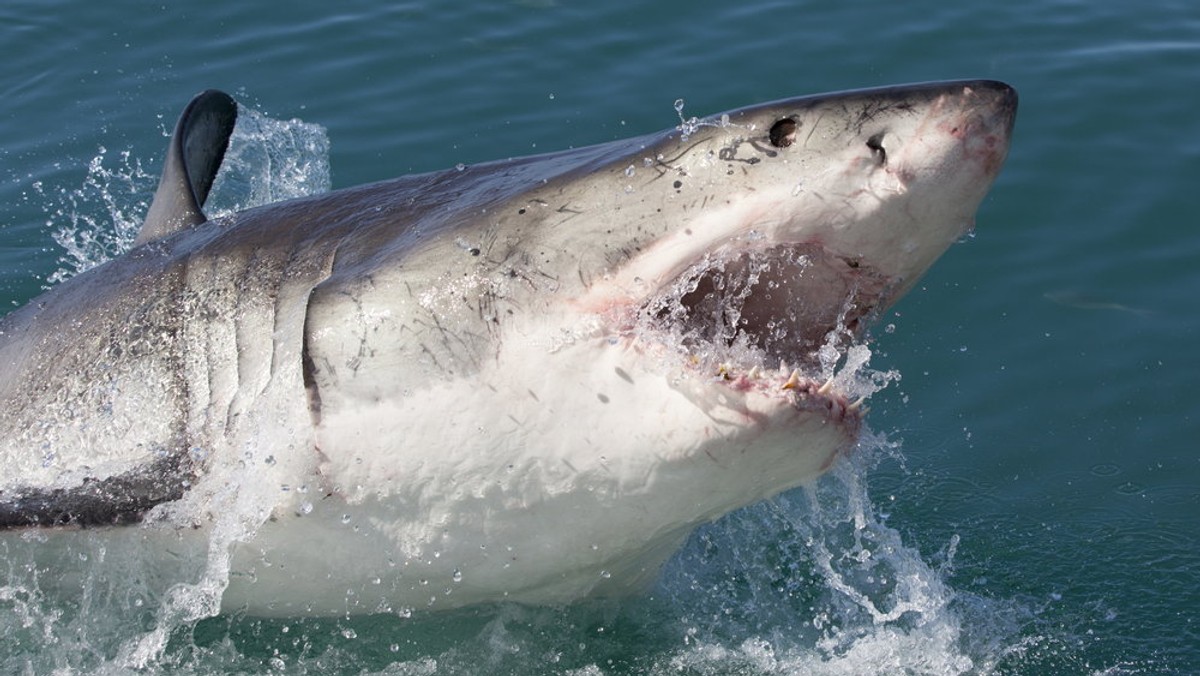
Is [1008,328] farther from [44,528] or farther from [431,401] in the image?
[44,528]

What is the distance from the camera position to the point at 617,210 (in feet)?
9.75

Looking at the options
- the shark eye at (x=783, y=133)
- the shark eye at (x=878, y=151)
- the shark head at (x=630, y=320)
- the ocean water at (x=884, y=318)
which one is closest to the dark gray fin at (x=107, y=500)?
the shark head at (x=630, y=320)

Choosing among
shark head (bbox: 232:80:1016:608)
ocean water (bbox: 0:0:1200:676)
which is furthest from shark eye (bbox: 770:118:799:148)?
ocean water (bbox: 0:0:1200:676)

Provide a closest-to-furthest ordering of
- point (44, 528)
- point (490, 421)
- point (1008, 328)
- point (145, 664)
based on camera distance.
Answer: point (490, 421), point (44, 528), point (145, 664), point (1008, 328)

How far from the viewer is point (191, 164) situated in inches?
194

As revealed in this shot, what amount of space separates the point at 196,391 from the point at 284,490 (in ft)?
1.03

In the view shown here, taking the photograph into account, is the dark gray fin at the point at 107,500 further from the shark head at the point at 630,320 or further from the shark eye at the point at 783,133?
the shark eye at the point at 783,133

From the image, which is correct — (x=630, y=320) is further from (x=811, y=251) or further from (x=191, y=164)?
(x=191, y=164)

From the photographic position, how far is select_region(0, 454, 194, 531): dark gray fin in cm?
331

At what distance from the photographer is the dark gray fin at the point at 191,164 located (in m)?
4.39

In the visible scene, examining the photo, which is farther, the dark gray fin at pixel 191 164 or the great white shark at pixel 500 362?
the dark gray fin at pixel 191 164

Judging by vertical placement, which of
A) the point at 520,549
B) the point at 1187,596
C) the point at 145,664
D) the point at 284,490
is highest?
the point at 284,490

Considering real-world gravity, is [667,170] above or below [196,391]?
above

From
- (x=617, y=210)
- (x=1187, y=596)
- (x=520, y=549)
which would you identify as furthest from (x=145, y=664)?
(x=1187, y=596)
